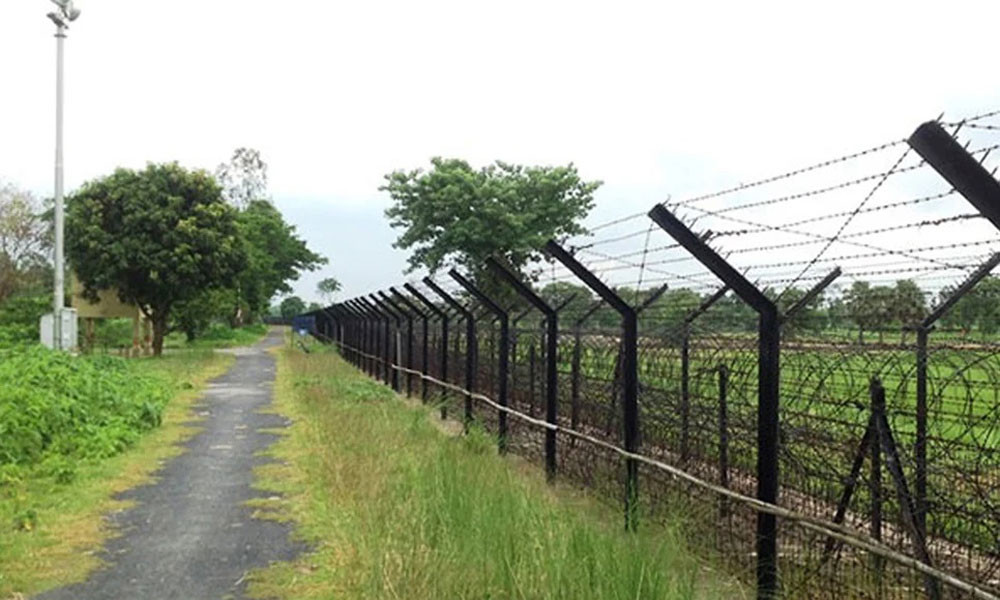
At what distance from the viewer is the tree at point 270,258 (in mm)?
45719

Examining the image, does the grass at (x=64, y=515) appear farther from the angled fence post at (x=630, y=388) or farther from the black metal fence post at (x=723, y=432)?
the black metal fence post at (x=723, y=432)

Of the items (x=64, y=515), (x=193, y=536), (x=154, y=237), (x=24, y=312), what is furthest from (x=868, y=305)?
(x=24, y=312)

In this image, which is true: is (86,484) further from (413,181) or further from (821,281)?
(413,181)

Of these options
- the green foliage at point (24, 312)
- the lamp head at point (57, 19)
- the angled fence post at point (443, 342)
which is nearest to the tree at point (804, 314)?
the angled fence post at point (443, 342)

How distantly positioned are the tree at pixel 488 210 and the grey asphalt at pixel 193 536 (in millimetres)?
14563

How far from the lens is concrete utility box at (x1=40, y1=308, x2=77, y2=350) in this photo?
18.2m

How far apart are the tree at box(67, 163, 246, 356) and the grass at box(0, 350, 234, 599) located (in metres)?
14.5

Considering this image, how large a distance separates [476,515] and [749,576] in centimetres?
132

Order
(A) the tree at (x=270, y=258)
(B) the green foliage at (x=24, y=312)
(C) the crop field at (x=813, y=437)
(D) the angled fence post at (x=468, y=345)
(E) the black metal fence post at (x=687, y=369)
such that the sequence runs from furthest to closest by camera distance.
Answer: (A) the tree at (x=270, y=258)
(B) the green foliage at (x=24, y=312)
(D) the angled fence post at (x=468, y=345)
(E) the black metal fence post at (x=687, y=369)
(C) the crop field at (x=813, y=437)

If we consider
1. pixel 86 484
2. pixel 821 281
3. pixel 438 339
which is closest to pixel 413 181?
pixel 438 339

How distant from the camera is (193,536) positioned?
634cm

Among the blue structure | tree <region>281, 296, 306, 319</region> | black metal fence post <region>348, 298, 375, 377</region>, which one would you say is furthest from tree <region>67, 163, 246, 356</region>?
tree <region>281, 296, 306, 319</region>

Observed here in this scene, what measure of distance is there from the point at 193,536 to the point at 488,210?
18.9 meters

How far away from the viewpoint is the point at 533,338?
10.4 metres
